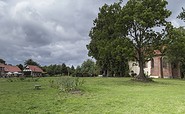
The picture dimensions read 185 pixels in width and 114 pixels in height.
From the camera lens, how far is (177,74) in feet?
237

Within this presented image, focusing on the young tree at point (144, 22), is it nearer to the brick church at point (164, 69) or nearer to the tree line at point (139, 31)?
the tree line at point (139, 31)

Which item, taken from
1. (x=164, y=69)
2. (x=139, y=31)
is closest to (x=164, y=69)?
(x=164, y=69)

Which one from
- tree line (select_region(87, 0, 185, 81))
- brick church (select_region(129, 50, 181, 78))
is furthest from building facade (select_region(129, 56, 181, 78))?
tree line (select_region(87, 0, 185, 81))

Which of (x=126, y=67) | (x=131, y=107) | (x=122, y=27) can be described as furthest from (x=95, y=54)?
(x=131, y=107)

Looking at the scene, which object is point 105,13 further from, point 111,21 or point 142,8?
point 142,8

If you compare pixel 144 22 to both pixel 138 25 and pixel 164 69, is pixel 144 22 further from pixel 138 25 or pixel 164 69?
pixel 164 69

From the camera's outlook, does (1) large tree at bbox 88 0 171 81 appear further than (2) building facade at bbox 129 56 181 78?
No

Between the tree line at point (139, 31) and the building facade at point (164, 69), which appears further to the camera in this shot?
the building facade at point (164, 69)

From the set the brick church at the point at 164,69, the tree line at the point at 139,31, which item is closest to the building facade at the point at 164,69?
the brick church at the point at 164,69

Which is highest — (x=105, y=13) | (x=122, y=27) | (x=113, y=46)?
(x=105, y=13)

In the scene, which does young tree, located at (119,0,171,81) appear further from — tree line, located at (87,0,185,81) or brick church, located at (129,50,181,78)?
brick church, located at (129,50,181,78)

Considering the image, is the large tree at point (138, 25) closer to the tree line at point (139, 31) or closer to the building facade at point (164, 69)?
the tree line at point (139, 31)

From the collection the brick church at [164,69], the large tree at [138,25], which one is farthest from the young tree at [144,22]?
the brick church at [164,69]

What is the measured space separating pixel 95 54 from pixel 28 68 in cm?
5557
